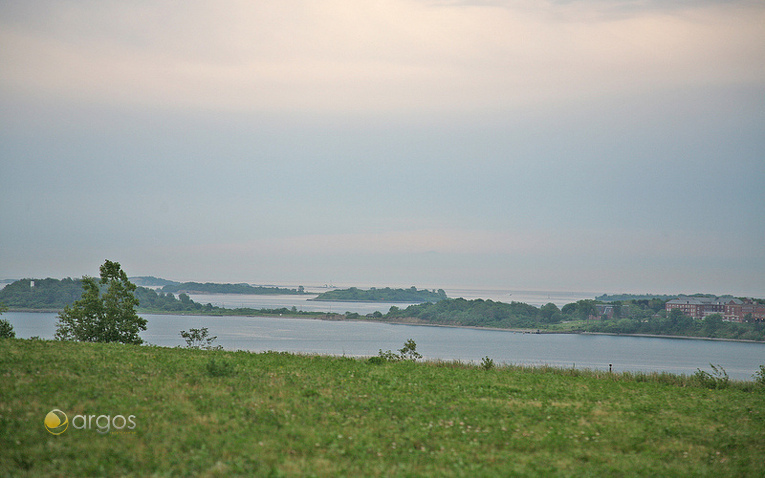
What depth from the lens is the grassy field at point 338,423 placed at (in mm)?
9664

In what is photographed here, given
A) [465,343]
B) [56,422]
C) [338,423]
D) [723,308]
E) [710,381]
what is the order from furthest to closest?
1. [723,308]
2. [465,343]
3. [710,381]
4. [338,423]
5. [56,422]

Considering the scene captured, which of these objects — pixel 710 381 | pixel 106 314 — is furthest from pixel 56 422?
pixel 106 314

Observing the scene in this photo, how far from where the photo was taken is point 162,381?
567 inches

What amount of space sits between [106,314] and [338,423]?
79.0ft

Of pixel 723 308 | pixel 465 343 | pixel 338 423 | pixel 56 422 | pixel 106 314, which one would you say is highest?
pixel 723 308

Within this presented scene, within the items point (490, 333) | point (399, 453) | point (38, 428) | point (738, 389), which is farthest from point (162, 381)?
point (490, 333)

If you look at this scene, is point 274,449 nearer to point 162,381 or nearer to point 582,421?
point 162,381

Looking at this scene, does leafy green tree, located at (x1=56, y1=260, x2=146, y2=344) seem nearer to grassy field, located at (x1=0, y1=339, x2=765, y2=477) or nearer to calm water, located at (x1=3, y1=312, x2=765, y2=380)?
grassy field, located at (x1=0, y1=339, x2=765, y2=477)

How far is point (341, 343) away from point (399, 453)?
134955mm

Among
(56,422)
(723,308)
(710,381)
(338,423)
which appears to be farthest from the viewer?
(723,308)

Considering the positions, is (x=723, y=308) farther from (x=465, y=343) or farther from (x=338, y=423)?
(x=338, y=423)

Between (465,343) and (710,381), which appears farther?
(465,343)

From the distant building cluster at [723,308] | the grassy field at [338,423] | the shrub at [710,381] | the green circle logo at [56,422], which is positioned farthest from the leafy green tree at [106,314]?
the distant building cluster at [723,308]

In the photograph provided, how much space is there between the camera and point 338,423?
39.5 ft
